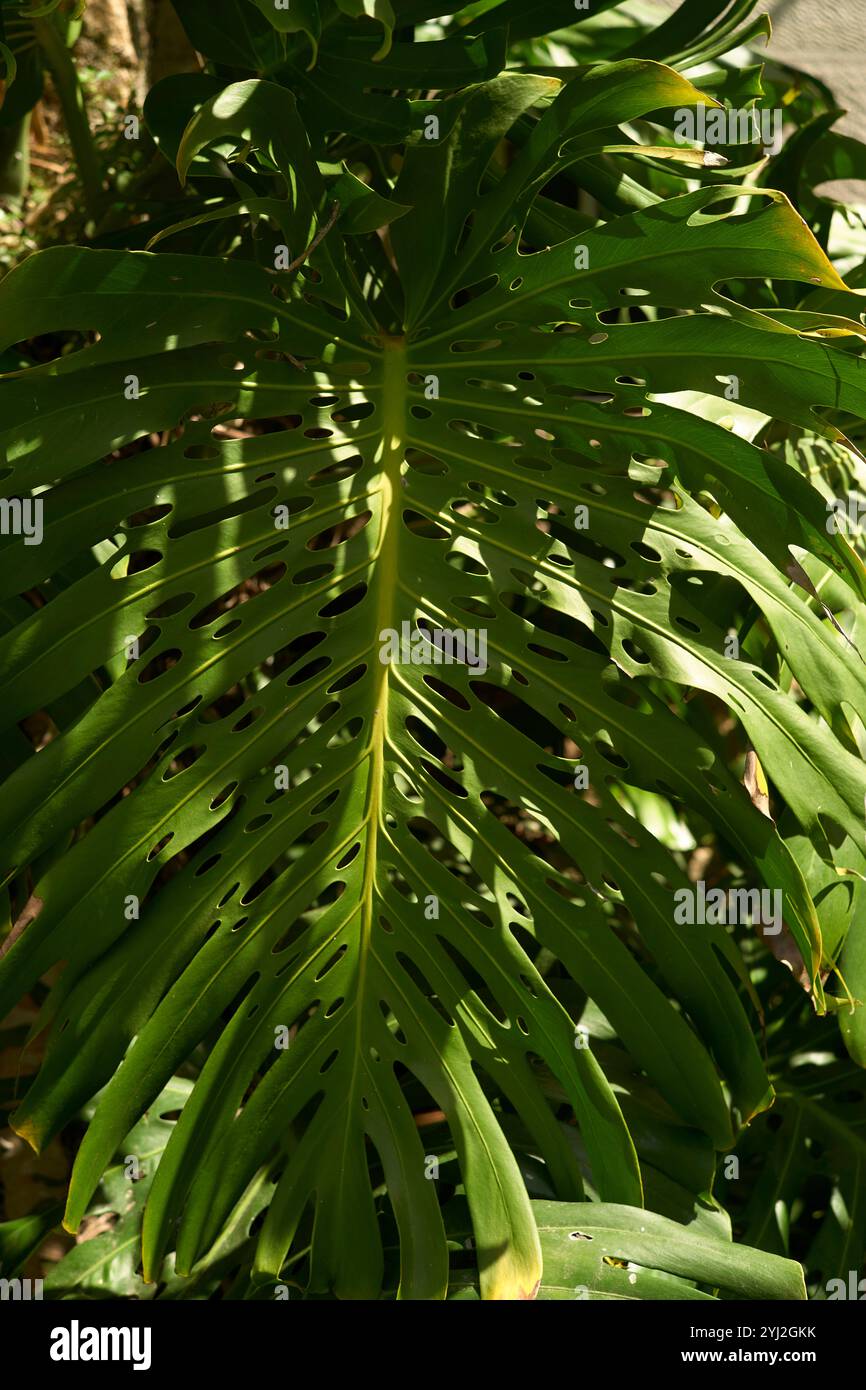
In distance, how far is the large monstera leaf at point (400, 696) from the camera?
3.25ft

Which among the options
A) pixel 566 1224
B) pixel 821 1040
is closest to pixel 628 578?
pixel 566 1224

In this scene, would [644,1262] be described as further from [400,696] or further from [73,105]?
[73,105]

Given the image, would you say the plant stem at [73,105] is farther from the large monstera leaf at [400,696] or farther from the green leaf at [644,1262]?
the green leaf at [644,1262]

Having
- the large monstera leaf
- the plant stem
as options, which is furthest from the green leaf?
the plant stem

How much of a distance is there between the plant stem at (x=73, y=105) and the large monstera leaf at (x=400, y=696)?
2.19 feet

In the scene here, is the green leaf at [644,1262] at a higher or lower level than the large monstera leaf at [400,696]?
lower

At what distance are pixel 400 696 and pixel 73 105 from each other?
1.00 m

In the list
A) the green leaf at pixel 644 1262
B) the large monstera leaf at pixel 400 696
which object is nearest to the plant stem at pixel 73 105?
the large monstera leaf at pixel 400 696

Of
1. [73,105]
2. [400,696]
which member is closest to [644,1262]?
[400,696]

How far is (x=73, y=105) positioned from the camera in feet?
4.90

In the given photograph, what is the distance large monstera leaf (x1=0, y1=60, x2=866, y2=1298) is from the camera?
0.99m

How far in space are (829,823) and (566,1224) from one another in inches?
18.9

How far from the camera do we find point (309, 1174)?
1.10m

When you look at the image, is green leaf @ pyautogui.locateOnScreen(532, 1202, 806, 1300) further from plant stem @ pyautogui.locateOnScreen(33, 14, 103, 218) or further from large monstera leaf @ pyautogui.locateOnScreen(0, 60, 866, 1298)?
plant stem @ pyautogui.locateOnScreen(33, 14, 103, 218)
